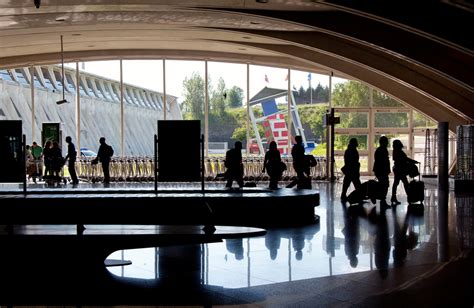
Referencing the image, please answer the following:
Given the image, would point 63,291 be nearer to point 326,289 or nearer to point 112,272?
point 112,272

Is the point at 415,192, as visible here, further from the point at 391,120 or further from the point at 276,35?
the point at 391,120

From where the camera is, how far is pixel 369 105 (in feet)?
86.1

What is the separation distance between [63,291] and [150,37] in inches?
625

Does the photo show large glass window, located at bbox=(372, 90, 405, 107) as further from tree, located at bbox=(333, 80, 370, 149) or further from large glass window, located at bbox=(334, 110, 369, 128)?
large glass window, located at bbox=(334, 110, 369, 128)

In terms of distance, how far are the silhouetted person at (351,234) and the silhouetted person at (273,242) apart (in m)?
0.89

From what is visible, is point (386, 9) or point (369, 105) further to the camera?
point (369, 105)

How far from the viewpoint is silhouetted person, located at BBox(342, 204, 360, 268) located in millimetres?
7293

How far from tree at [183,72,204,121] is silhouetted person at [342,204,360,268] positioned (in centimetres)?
1400

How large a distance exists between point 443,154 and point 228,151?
7.01 meters

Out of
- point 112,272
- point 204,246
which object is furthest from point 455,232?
point 112,272

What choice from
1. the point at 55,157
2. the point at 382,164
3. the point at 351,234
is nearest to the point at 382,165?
the point at 382,164

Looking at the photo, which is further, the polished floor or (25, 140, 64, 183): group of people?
(25, 140, 64, 183): group of people

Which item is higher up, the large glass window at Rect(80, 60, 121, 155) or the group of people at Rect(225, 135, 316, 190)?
the large glass window at Rect(80, 60, 121, 155)

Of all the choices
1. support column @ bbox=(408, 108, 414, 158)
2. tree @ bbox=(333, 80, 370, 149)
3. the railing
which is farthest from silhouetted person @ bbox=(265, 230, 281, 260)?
support column @ bbox=(408, 108, 414, 158)
